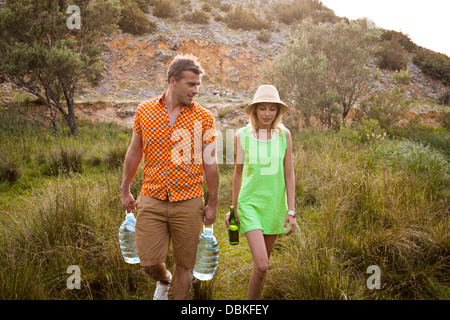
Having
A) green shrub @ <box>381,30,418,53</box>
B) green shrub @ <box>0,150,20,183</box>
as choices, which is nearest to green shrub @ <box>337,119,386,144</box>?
green shrub @ <box>0,150,20,183</box>

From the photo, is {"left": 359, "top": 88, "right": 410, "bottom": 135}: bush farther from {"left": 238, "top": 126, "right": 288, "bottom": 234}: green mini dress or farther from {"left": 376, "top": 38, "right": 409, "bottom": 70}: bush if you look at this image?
{"left": 376, "top": 38, "right": 409, "bottom": 70}: bush

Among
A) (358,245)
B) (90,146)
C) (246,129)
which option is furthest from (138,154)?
(90,146)

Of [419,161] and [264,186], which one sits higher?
[264,186]

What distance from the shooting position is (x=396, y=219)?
→ 12.8ft

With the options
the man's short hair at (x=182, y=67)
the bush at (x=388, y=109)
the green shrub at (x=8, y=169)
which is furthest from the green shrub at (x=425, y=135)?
the green shrub at (x=8, y=169)

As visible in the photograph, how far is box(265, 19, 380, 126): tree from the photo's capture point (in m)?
12.0

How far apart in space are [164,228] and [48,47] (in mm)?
11104

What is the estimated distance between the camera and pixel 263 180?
270cm

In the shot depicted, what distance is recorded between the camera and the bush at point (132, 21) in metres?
19.8

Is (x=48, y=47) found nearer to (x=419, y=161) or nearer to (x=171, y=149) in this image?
(x=171, y=149)

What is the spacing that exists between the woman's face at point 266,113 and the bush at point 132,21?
19.9 metres

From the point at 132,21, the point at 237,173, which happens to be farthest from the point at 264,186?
the point at 132,21
